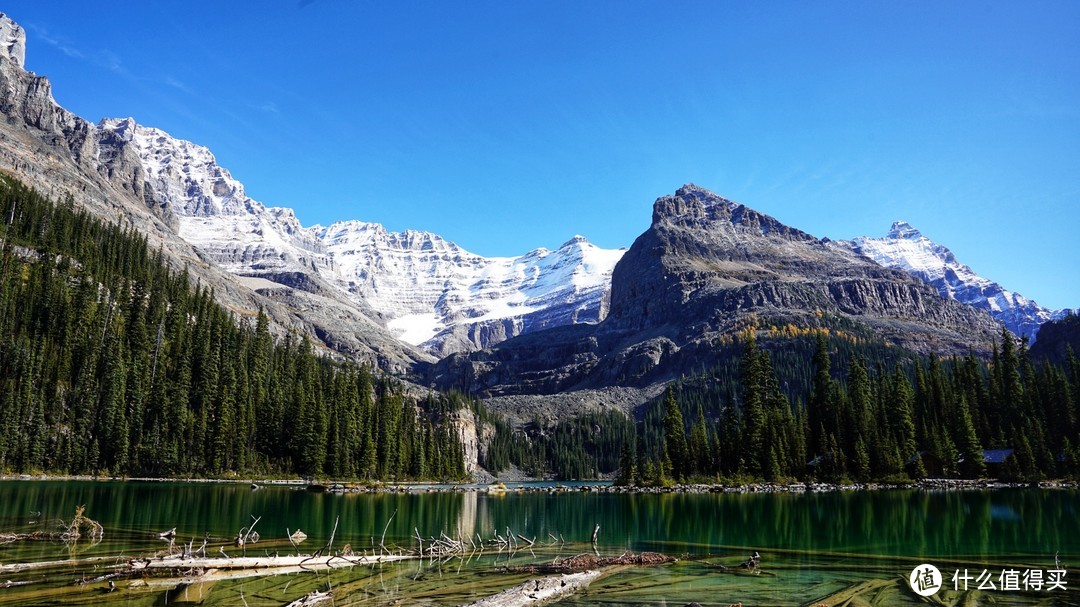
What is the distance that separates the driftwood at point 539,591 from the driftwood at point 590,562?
1788 millimetres

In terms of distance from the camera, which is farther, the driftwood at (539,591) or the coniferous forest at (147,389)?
the coniferous forest at (147,389)

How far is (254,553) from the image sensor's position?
33781 millimetres

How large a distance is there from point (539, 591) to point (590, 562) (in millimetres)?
7497

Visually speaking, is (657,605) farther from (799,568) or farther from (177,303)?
(177,303)

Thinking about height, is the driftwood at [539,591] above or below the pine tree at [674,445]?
below

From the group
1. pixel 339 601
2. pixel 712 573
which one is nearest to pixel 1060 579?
pixel 712 573

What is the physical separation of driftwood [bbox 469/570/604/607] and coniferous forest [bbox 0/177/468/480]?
11260 cm

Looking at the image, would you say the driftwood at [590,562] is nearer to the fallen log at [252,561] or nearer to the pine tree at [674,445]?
the fallen log at [252,561]

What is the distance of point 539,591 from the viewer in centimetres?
2464

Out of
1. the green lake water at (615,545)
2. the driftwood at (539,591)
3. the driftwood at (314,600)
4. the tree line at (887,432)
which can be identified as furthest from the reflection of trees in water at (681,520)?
the tree line at (887,432)

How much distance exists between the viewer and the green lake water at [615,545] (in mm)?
24141

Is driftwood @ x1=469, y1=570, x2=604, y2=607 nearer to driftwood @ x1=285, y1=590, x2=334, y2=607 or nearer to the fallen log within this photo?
driftwood @ x1=285, y1=590, x2=334, y2=607

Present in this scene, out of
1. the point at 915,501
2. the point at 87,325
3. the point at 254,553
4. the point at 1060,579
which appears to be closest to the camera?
the point at 1060,579

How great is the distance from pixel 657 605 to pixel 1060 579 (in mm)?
16332
